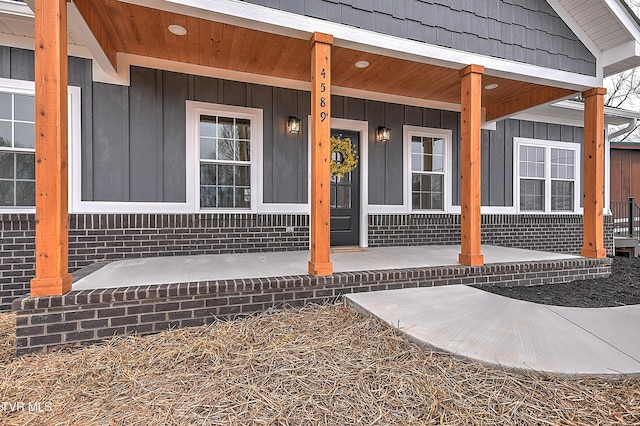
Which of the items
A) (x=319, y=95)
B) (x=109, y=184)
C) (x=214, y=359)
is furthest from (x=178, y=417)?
(x=109, y=184)

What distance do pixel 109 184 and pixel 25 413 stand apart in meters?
2.90

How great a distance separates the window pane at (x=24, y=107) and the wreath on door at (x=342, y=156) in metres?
3.82

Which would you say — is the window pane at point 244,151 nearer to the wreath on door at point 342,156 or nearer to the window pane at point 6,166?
the wreath on door at point 342,156

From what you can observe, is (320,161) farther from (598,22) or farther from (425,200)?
(598,22)

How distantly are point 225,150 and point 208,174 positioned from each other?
1.38ft

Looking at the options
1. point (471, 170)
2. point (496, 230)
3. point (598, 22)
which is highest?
point (598, 22)

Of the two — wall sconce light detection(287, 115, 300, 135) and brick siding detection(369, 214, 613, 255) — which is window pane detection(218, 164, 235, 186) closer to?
wall sconce light detection(287, 115, 300, 135)

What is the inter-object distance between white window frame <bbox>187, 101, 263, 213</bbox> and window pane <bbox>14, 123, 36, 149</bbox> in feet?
5.62

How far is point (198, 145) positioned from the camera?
445cm

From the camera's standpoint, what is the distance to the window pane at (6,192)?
3709mm

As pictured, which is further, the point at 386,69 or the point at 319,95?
the point at 386,69

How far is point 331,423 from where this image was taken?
155cm

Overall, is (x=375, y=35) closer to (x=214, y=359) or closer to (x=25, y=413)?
(x=214, y=359)

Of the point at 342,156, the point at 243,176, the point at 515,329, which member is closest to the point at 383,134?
the point at 342,156
